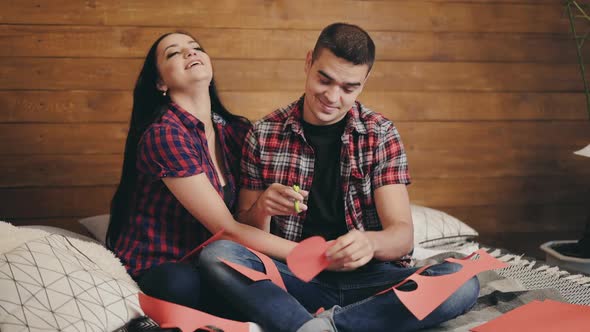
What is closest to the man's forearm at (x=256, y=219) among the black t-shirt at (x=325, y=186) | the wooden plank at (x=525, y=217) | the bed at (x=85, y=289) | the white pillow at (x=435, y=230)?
the black t-shirt at (x=325, y=186)

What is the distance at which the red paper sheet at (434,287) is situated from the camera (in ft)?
4.30

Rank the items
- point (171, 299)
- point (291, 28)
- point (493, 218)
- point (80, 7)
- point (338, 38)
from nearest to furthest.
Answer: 1. point (171, 299)
2. point (338, 38)
3. point (80, 7)
4. point (291, 28)
5. point (493, 218)

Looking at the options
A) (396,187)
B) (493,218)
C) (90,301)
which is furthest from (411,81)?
(90,301)

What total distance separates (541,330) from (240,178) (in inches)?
32.8

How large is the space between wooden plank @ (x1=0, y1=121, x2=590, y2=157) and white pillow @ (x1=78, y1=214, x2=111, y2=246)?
362mm

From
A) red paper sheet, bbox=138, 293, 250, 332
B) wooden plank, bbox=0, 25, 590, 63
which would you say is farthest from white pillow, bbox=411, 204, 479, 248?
red paper sheet, bbox=138, 293, 250, 332

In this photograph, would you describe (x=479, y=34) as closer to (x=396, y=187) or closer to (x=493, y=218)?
(x=493, y=218)

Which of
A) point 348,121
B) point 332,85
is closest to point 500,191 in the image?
point 348,121

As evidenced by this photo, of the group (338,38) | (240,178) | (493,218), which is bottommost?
(493,218)

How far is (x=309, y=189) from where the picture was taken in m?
1.62

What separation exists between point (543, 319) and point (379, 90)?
134 cm

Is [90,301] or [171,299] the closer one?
[90,301]

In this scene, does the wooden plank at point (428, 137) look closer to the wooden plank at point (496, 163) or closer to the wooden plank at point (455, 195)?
the wooden plank at point (496, 163)

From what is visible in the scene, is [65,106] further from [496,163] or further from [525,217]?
[525,217]
